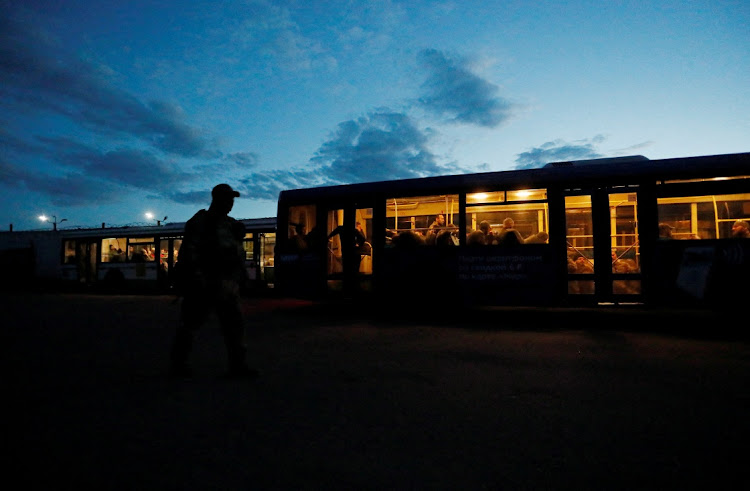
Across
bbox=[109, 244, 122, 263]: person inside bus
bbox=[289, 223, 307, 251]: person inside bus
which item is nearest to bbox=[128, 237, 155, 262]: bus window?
bbox=[109, 244, 122, 263]: person inside bus

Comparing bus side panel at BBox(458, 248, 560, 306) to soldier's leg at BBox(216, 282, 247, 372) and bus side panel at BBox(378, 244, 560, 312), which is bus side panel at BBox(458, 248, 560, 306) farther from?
soldier's leg at BBox(216, 282, 247, 372)

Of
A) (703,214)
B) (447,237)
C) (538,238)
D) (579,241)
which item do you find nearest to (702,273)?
(703,214)

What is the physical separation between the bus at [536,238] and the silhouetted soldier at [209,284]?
5.20 m

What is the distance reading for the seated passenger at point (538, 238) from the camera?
838 centimetres

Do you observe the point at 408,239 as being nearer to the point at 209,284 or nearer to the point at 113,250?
the point at 209,284

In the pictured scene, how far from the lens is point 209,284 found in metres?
4.46

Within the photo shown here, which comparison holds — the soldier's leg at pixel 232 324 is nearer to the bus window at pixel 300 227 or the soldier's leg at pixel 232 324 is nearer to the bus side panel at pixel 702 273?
the bus window at pixel 300 227

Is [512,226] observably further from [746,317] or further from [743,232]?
[746,317]

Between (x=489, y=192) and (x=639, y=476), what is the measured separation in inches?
270

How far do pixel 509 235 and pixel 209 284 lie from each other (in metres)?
6.01

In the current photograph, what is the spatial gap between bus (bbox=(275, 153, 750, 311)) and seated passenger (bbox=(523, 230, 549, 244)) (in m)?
0.02

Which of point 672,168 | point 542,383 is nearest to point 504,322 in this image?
point 672,168

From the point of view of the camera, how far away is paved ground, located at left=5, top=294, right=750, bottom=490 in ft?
7.92

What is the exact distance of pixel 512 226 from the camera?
8.78m
